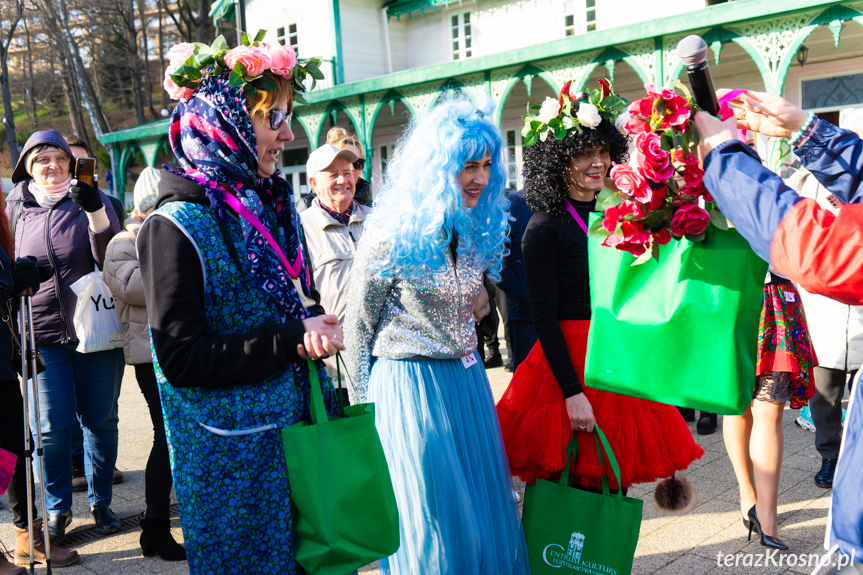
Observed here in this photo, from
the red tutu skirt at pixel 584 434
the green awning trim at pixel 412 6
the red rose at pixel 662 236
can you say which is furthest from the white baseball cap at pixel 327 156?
the green awning trim at pixel 412 6

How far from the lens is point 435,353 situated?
264 cm

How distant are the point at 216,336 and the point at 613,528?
1563mm

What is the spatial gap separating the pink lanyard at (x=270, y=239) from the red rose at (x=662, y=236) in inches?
38.9

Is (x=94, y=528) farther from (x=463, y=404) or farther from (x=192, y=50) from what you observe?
(x=192, y=50)

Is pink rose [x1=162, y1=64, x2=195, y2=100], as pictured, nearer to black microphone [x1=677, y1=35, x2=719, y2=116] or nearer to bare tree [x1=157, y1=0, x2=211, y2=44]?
black microphone [x1=677, y1=35, x2=719, y2=116]

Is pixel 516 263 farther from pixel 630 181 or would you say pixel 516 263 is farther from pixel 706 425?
pixel 630 181

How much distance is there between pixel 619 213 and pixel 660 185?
0.12 m

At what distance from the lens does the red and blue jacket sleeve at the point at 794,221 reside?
145cm

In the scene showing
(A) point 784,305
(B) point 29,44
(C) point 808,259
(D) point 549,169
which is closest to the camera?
(C) point 808,259

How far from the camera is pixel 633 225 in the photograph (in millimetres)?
1918

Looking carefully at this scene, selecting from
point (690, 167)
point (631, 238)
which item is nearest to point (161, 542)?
point (631, 238)

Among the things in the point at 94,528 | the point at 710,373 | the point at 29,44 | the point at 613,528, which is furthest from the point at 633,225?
the point at 29,44

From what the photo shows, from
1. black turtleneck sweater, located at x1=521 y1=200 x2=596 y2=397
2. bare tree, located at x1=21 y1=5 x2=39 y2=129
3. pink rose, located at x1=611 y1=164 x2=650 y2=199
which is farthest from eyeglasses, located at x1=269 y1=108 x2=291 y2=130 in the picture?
bare tree, located at x1=21 y1=5 x2=39 y2=129

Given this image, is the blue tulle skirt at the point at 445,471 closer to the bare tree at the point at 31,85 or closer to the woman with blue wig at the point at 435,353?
the woman with blue wig at the point at 435,353
